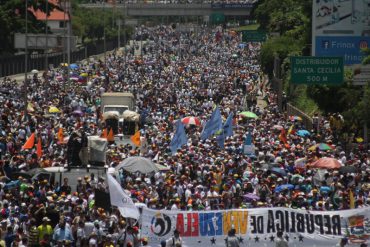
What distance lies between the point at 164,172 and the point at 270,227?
9545 mm

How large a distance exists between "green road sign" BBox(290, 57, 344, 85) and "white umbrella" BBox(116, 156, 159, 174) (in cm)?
1772

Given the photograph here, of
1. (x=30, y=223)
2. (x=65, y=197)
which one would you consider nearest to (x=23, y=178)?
(x=65, y=197)

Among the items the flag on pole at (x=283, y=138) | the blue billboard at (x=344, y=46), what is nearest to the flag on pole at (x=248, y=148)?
the flag on pole at (x=283, y=138)

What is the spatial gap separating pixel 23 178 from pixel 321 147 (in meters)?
9.41

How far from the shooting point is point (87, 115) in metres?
53.6

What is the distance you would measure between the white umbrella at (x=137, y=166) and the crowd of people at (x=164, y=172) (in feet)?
0.58

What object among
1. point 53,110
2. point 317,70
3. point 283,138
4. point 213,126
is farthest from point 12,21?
point 213,126

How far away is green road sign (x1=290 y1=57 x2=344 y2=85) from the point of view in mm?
47250

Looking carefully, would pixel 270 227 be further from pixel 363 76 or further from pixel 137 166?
pixel 363 76

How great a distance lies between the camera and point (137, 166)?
99.7 ft

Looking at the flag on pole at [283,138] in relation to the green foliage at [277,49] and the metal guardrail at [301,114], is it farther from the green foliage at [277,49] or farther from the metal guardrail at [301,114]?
the green foliage at [277,49]

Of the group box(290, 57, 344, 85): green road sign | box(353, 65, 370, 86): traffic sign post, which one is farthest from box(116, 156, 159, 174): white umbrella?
box(290, 57, 344, 85): green road sign

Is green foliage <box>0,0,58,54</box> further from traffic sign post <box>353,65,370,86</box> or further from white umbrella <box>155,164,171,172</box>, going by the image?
white umbrella <box>155,164,171,172</box>

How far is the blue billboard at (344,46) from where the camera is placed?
169 feet
